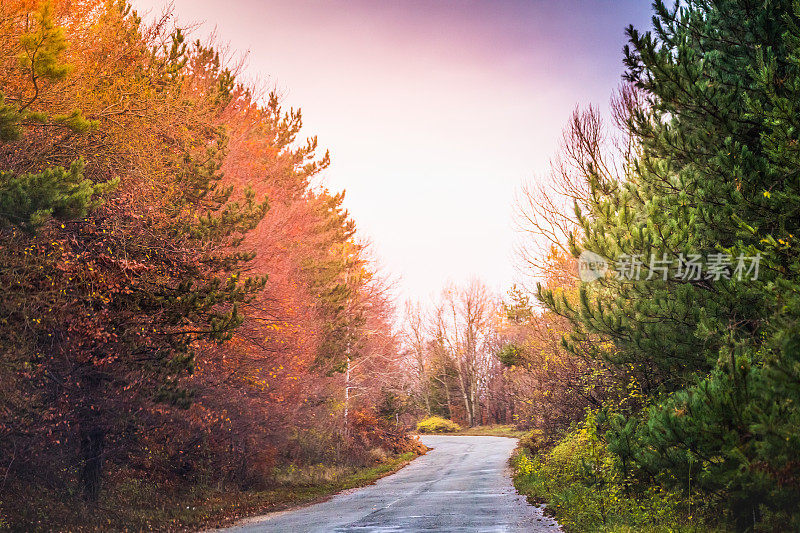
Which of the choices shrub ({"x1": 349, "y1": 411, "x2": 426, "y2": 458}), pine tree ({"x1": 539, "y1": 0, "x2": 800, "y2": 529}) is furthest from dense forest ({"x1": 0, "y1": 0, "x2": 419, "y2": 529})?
shrub ({"x1": 349, "y1": 411, "x2": 426, "y2": 458})

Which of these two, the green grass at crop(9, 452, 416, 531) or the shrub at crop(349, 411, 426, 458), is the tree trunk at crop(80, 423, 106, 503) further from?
the shrub at crop(349, 411, 426, 458)

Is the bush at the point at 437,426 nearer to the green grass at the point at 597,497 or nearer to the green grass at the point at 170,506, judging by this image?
the green grass at the point at 170,506

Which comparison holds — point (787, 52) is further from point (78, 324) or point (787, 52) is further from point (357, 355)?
point (357, 355)

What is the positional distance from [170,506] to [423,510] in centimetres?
591

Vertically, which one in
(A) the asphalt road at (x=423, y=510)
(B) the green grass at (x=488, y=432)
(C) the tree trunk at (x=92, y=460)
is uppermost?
(C) the tree trunk at (x=92, y=460)

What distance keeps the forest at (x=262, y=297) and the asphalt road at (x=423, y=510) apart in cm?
93

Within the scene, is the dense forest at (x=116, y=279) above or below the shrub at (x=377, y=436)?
above

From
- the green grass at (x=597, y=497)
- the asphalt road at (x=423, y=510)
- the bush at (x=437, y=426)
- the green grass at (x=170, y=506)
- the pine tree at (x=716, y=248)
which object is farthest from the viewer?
the bush at (x=437, y=426)

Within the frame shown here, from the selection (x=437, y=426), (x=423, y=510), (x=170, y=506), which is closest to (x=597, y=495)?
(x=423, y=510)

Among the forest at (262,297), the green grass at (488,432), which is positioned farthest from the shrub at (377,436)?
the green grass at (488,432)

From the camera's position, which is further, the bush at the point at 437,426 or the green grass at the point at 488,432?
the bush at the point at 437,426

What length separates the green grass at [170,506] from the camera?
10.9 meters

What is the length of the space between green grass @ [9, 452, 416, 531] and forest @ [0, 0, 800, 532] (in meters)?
0.10

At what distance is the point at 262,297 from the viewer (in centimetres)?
1597
